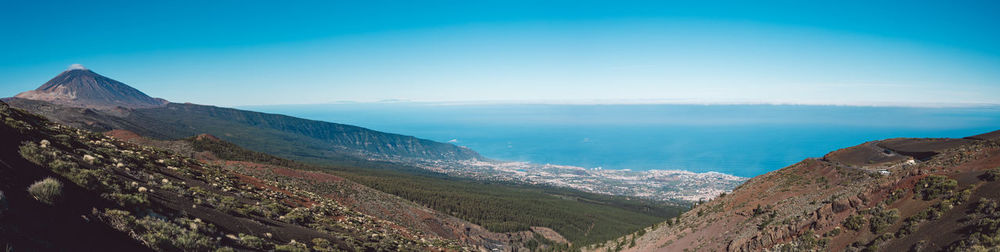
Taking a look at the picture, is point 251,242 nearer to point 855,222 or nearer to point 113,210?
point 113,210

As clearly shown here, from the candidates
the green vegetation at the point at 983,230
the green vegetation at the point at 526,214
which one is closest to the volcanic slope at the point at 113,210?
the green vegetation at the point at 983,230

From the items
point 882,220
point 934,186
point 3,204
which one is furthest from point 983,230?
point 3,204

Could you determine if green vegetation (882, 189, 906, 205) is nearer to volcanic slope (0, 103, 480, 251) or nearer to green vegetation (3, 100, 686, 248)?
volcanic slope (0, 103, 480, 251)

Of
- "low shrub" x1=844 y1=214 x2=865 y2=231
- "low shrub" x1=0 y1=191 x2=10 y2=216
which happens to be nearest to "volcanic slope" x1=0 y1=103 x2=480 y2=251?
"low shrub" x1=0 y1=191 x2=10 y2=216

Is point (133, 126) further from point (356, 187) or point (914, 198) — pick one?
point (914, 198)

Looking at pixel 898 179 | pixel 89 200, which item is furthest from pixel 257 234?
pixel 898 179

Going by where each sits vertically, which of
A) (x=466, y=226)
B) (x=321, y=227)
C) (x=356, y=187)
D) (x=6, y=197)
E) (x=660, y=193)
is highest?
(x=6, y=197)

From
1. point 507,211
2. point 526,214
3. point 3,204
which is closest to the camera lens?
point 3,204
